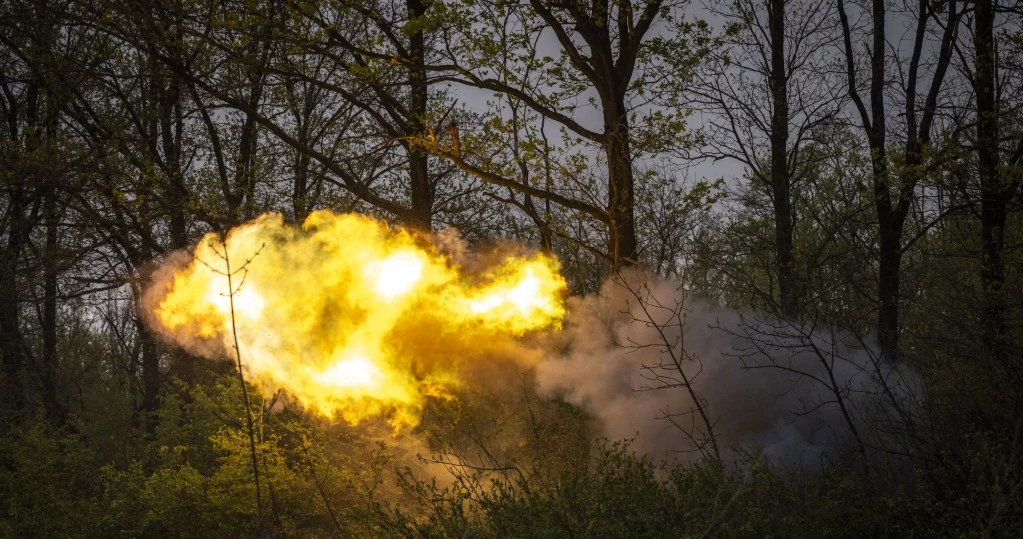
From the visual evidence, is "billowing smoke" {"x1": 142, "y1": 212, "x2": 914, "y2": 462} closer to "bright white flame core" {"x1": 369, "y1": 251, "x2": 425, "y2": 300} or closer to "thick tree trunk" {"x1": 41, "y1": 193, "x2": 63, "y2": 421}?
"bright white flame core" {"x1": 369, "y1": 251, "x2": 425, "y2": 300}

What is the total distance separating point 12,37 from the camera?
59.7 feet

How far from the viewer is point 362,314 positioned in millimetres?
12516

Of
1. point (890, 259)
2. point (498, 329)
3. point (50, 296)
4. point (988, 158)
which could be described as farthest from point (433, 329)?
point (50, 296)

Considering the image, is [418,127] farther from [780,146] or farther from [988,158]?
[988,158]

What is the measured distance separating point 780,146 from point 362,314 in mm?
11176

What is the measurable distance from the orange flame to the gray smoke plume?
1.06 meters

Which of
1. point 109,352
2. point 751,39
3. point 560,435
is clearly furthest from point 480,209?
point 109,352

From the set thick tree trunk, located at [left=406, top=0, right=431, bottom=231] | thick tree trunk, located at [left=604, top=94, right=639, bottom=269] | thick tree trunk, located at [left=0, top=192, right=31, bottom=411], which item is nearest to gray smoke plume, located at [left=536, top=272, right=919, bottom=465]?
thick tree trunk, located at [left=604, top=94, right=639, bottom=269]

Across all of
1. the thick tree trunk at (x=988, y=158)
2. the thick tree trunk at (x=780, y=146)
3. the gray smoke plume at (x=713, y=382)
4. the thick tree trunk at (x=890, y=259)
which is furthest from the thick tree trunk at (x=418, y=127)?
the thick tree trunk at (x=988, y=158)

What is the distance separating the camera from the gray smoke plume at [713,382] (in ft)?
31.7

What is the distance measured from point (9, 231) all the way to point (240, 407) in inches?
407

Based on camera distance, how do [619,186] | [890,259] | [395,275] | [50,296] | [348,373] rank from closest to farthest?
[348,373], [395,275], [619,186], [890,259], [50,296]

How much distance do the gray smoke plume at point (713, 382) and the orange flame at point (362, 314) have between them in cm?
106

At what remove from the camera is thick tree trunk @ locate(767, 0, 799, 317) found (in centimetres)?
1786
